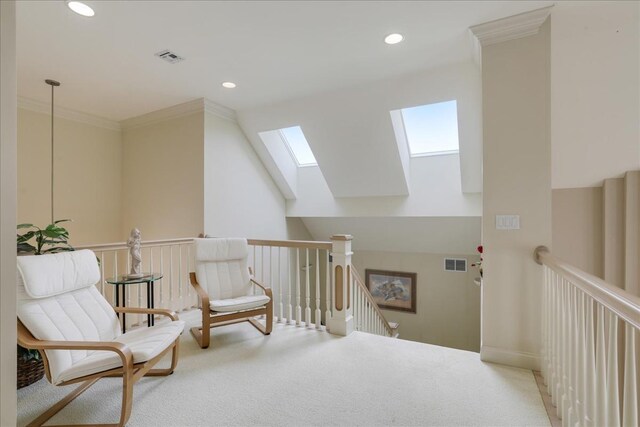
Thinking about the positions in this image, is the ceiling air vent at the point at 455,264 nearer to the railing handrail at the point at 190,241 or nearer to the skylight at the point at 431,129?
the skylight at the point at 431,129

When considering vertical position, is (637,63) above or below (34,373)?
above

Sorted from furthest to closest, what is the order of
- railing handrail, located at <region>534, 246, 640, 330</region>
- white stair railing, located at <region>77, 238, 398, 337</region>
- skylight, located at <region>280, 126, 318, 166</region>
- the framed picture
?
the framed picture < skylight, located at <region>280, 126, 318, 166</region> < white stair railing, located at <region>77, 238, 398, 337</region> < railing handrail, located at <region>534, 246, 640, 330</region>

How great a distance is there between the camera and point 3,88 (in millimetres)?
1095

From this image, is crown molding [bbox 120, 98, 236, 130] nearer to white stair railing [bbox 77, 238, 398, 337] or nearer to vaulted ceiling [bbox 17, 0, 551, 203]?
vaulted ceiling [bbox 17, 0, 551, 203]

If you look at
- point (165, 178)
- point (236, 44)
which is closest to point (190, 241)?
point (165, 178)

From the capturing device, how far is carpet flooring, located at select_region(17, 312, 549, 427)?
1.92 m

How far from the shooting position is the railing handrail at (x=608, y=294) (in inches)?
41.4

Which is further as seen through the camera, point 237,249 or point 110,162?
point 110,162

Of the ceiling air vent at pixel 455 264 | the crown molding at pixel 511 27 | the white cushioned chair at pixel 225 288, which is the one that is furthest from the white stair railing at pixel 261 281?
the crown molding at pixel 511 27

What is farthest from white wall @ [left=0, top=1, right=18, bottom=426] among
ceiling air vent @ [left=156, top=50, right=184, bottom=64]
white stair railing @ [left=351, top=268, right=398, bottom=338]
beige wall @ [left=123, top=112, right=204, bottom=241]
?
beige wall @ [left=123, top=112, right=204, bottom=241]

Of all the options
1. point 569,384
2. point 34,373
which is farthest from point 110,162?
point 569,384

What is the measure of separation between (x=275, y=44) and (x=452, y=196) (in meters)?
3.07

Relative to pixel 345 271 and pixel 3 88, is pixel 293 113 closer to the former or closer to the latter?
pixel 345 271

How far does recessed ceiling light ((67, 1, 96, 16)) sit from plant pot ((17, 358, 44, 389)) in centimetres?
258
